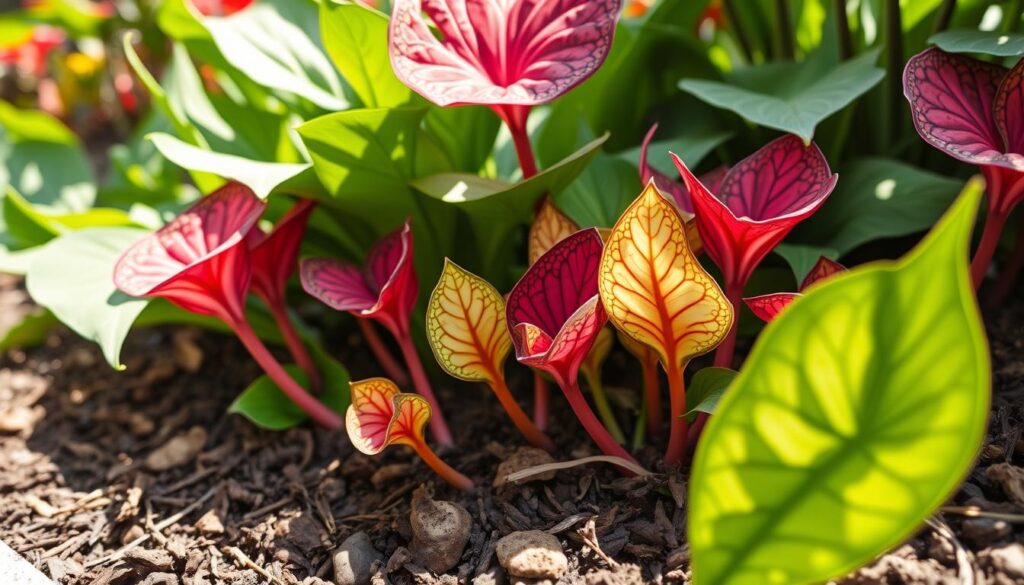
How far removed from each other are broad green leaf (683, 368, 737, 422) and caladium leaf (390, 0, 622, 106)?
347 millimetres

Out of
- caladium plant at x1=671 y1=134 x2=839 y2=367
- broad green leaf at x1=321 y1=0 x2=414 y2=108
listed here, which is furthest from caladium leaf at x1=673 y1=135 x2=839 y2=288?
broad green leaf at x1=321 y1=0 x2=414 y2=108

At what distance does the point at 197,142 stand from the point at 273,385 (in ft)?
1.22

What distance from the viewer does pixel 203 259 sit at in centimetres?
95

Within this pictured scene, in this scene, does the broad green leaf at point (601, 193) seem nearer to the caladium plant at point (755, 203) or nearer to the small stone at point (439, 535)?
the caladium plant at point (755, 203)

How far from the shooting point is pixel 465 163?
122cm

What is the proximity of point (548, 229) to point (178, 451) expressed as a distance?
0.68 metres

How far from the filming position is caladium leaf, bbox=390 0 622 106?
89 centimetres

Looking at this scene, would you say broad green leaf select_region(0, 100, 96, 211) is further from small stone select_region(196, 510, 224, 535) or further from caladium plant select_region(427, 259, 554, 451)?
caladium plant select_region(427, 259, 554, 451)

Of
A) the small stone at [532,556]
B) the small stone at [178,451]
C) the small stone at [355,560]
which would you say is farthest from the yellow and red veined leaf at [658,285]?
the small stone at [178,451]

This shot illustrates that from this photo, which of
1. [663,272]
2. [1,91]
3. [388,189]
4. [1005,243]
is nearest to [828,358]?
[663,272]

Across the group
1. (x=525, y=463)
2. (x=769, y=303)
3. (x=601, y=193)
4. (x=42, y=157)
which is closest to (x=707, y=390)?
(x=769, y=303)

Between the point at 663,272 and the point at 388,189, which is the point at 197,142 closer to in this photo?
the point at 388,189

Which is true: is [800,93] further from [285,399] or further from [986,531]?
[285,399]

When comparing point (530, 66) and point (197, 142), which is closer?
point (530, 66)
